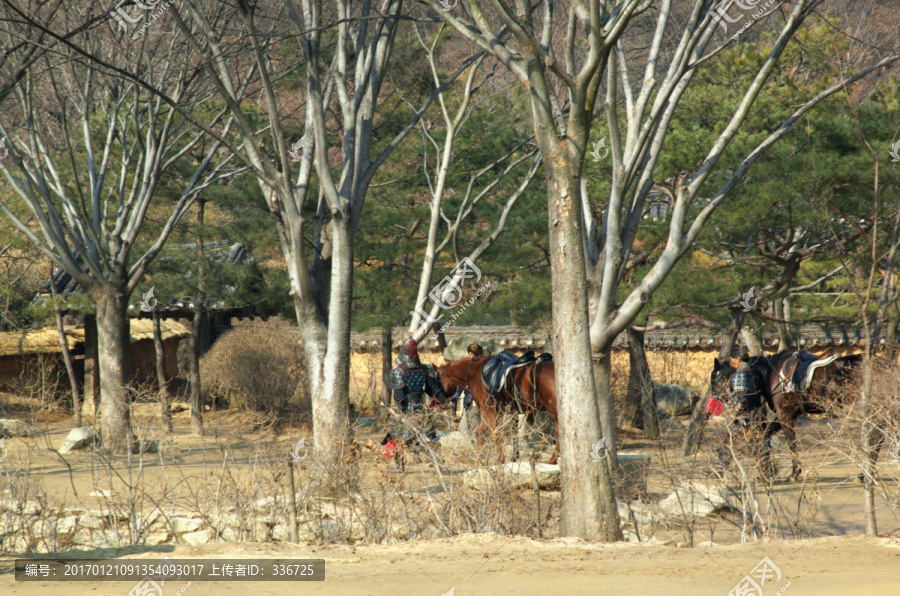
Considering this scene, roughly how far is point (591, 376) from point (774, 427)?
479 cm

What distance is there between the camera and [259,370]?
18.9m

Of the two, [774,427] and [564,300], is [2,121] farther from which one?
[774,427]

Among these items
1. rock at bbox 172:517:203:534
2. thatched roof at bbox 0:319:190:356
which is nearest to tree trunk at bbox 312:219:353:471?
rock at bbox 172:517:203:534

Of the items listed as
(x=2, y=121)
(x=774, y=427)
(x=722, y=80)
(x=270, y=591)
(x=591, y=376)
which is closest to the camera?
(x=270, y=591)

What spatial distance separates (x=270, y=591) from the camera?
17.2 ft

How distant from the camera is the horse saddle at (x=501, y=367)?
36.8 feet

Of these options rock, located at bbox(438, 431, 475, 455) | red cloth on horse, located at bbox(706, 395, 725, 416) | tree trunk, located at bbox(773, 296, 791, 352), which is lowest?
rock, located at bbox(438, 431, 475, 455)

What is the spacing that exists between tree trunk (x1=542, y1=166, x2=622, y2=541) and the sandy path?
0.35 meters

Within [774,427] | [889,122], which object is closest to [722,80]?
[889,122]

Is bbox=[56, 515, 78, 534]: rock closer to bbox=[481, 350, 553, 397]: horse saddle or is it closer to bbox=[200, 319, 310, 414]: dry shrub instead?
bbox=[481, 350, 553, 397]: horse saddle

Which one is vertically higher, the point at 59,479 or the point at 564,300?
the point at 564,300

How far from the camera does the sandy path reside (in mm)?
5188

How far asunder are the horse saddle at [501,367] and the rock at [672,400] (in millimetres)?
9644

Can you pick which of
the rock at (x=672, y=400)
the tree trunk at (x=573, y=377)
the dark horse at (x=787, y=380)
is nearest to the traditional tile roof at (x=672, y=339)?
the rock at (x=672, y=400)
